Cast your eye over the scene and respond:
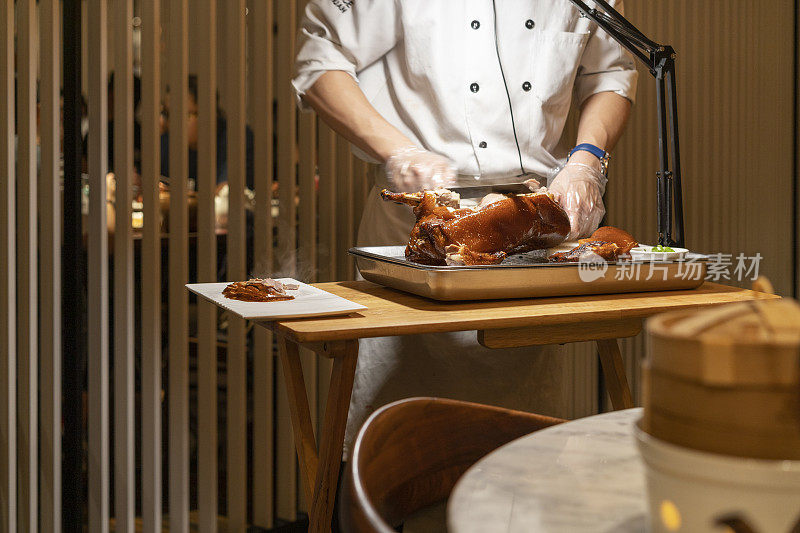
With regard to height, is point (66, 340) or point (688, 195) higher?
point (688, 195)

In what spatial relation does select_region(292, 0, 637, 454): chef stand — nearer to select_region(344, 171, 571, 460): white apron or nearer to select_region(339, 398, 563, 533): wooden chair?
select_region(344, 171, 571, 460): white apron

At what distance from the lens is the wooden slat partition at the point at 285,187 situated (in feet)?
8.18

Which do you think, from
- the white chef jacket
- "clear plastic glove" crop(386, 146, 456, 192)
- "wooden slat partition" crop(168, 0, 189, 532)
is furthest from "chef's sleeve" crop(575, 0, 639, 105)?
"wooden slat partition" crop(168, 0, 189, 532)

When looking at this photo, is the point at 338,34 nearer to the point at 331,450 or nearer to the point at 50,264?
the point at 50,264

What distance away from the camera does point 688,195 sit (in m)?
3.35

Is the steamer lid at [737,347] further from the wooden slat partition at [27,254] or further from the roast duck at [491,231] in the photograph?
the wooden slat partition at [27,254]

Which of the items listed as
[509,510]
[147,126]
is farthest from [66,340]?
[509,510]

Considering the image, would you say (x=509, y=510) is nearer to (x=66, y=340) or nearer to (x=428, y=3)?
(x=428, y=3)

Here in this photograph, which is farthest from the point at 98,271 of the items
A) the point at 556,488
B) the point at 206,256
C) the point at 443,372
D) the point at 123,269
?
the point at 556,488

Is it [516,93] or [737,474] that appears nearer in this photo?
[737,474]

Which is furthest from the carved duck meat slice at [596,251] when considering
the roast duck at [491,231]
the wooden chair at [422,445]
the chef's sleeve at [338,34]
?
the chef's sleeve at [338,34]

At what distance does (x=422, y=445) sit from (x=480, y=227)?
61 cm

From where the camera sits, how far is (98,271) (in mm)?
2195

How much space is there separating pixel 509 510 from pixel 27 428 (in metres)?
2.02
